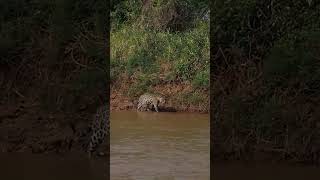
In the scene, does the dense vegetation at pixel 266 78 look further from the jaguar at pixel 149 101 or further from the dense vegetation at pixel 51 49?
the dense vegetation at pixel 51 49

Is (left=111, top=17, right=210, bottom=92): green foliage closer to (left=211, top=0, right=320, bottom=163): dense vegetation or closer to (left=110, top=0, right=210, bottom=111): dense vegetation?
(left=110, top=0, right=210, bottom=111): dense vegetation

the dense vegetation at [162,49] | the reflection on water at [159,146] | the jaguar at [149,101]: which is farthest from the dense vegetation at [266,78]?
the dense vegetation at [162,49]

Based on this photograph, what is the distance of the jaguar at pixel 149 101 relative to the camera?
11.9 m

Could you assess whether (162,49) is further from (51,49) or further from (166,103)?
(51,49)

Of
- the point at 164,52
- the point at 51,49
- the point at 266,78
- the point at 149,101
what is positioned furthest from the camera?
the point at 164,52

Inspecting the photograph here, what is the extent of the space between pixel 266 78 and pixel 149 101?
9.65 feet

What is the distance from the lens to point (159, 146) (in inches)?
362

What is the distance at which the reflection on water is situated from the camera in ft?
25.6

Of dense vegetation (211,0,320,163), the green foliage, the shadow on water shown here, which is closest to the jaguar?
the green foliage

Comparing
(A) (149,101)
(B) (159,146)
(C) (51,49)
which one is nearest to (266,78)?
(B) (159,146)

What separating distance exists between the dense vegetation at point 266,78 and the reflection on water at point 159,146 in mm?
480

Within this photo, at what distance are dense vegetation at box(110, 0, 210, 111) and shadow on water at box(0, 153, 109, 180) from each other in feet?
13.0

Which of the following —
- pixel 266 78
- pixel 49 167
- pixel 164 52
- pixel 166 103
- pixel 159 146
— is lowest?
pixel 49 167

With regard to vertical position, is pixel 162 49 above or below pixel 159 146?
above
